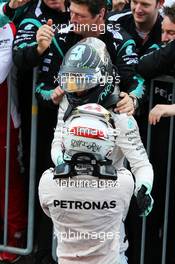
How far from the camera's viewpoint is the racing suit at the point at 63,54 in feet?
13.5

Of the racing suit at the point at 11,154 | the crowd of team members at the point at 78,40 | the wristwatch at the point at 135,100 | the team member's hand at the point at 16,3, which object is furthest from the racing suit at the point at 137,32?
the racing suit at the point at 11,154

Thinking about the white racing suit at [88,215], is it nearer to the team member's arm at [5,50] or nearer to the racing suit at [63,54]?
the racing suit at [63,54]

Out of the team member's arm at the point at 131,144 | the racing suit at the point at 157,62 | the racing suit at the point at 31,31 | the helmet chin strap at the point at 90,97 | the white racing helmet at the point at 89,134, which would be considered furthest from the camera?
the racing suit at the point at 31,31

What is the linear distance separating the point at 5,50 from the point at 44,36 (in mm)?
424

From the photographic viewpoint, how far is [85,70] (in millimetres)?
3432

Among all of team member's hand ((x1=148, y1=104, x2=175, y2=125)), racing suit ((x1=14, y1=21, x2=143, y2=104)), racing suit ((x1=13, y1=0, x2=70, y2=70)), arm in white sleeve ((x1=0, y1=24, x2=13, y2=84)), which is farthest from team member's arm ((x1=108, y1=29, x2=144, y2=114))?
arm in white sleeve ((x1=0, y1=24, x2=13, y2=84))

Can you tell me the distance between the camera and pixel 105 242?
3248 mm

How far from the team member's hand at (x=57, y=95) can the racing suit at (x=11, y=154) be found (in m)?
0.55

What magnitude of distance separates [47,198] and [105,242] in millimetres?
342

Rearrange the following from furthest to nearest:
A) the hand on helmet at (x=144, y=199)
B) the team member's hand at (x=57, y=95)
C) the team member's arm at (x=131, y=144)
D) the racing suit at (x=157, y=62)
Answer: the racing suit at (x=157, y=62)
the team member's hand at (x=57, y=95)
the team member's arm at (x=131, y=144)
the hand on helmet at (x=144, y=199)

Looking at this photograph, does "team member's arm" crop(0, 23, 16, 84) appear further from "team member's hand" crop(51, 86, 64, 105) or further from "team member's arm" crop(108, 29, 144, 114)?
"team member's arm" crop(108, 29, 144, 114)

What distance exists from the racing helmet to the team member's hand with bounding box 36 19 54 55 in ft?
2.02

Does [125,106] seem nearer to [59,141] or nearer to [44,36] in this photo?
[59,141]

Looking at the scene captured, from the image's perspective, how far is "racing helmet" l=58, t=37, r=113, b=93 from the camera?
11.2 feet
